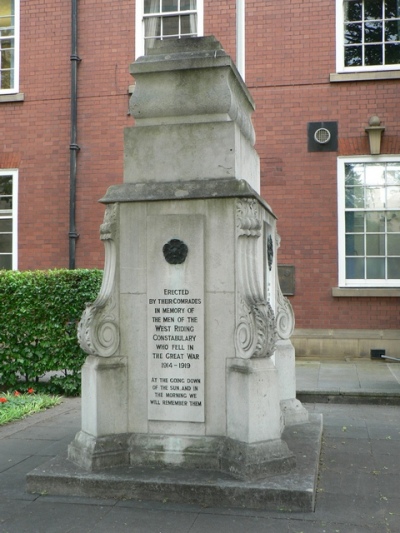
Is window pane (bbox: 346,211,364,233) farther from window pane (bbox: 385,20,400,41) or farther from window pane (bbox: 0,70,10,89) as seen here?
window pane (bbox: 0,70,10,89)

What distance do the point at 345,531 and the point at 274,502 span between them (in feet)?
1.85

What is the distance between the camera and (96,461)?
5.16 m

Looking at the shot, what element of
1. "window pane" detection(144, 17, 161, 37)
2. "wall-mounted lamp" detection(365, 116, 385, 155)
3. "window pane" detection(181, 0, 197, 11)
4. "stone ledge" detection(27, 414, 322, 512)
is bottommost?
"stone ledge" detection(27, 414, 322, 512)

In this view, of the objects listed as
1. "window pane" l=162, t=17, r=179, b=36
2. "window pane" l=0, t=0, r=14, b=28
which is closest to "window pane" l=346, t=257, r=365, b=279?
"window pane" l=162, t=17, r=179, b=36

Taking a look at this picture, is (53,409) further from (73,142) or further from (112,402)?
(73,142)

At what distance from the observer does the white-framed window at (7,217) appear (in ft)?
48.0

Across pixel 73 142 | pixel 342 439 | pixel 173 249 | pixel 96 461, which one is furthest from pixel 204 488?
pixel 73 142

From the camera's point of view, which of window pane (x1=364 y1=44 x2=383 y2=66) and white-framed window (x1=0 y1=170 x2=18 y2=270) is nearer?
window pane (x1=364 y1=44 x2=383 y2=66)

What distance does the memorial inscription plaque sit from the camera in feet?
17.4

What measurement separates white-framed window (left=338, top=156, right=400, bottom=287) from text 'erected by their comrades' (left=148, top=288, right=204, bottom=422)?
8274 mm

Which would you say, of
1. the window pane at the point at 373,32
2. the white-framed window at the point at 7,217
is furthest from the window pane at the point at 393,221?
the white-framed window at the point at 7,217

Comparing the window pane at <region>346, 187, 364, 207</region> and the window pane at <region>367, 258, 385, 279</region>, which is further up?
the window pane at <region>346, 187, 364, 207</region>

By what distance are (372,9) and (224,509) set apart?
11613 millimetres

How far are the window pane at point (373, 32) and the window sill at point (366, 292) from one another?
16.2 feet
